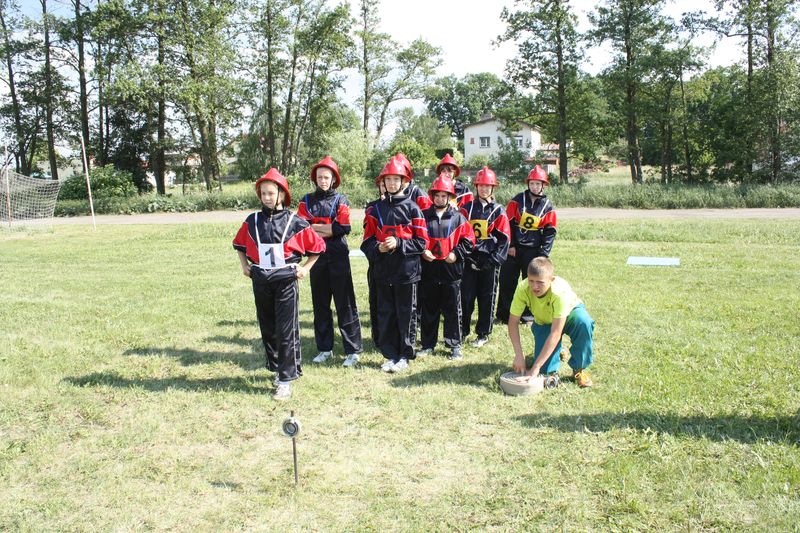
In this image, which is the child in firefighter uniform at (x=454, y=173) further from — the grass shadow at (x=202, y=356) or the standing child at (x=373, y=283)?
the grass shadow at (x=202, y=356)

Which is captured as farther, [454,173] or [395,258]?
[454,173]

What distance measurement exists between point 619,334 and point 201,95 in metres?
32.7

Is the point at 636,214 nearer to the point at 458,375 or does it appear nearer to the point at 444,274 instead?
the point at 444,274

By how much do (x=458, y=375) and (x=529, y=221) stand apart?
2.50 meters

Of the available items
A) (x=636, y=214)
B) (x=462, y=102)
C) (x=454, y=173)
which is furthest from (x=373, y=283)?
(x=462, y=102)

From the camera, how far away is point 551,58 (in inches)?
1308

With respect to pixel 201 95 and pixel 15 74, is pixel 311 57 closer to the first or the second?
pixel 201 95

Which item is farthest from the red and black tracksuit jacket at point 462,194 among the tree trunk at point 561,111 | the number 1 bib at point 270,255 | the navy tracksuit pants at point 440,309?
the tree trunk at point 561,111

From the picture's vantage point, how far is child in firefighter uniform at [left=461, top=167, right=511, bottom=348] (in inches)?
260

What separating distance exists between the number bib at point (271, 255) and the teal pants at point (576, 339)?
245 centimetres

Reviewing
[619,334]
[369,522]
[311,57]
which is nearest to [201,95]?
[311,57]

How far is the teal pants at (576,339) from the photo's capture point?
535cm

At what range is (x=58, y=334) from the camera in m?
7.54

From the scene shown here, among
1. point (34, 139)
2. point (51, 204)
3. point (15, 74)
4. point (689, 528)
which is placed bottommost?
point (689, 528)
